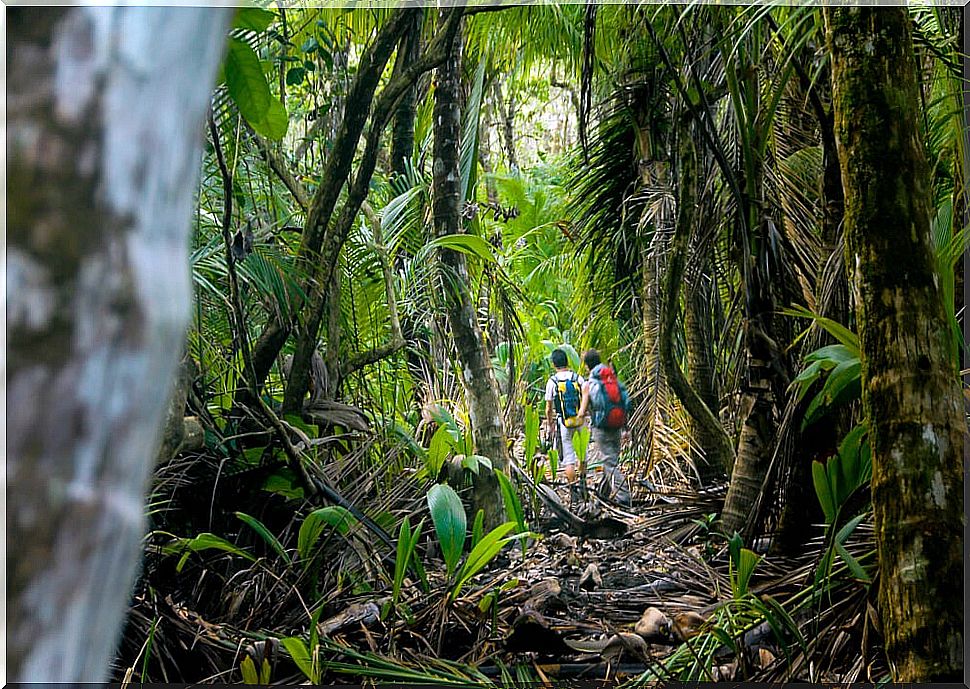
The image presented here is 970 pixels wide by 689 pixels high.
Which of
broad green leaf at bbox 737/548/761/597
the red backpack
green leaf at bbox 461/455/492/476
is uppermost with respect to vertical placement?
the red backpack

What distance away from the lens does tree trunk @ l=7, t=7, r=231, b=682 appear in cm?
21

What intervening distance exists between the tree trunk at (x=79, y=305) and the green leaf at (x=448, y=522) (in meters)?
1.57

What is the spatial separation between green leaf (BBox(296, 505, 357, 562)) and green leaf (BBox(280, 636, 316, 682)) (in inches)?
7.6

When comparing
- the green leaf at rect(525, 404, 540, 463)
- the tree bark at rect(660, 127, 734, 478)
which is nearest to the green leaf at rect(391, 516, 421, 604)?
the green leaf at rect(525, 404, 540, 463)

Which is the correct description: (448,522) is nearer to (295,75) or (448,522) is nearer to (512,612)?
(512,612)

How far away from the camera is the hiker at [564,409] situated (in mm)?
1880

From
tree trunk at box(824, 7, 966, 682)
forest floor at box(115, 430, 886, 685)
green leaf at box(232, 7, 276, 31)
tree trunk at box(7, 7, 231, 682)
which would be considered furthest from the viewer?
forest floor at box(115, 430, 886, 685)

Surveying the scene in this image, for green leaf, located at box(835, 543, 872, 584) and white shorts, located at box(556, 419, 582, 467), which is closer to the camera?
green leaf, located at box(835, 543, 872, 584)

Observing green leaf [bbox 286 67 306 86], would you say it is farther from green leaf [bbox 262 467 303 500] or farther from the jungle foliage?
green leaf [bbox 262 467 303 500]

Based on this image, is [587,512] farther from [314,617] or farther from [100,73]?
[100,73]

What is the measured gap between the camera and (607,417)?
194 centimetres

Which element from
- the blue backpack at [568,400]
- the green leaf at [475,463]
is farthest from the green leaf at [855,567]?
the green leaf at [475,463]

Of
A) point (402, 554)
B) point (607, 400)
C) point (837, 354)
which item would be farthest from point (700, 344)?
point (402, 554)

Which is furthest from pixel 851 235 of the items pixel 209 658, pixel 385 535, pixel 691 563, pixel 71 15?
pixel 209 658
